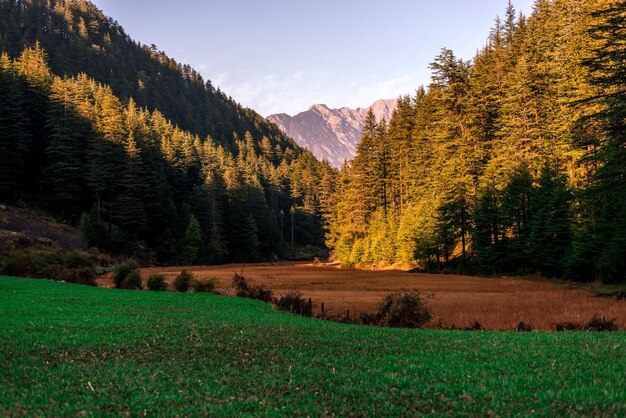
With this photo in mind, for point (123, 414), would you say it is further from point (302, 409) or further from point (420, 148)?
point (420, 148)

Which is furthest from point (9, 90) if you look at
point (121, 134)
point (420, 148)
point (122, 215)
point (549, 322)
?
point (549, 322)

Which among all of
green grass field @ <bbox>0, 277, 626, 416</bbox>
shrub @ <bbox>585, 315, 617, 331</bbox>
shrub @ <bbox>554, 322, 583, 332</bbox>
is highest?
green grass field @ <bbox>0, 277, 626, 416</bbox>

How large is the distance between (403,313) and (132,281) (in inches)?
971

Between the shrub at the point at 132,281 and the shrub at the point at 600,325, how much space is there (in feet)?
106

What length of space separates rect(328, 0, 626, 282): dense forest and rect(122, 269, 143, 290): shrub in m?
36.2

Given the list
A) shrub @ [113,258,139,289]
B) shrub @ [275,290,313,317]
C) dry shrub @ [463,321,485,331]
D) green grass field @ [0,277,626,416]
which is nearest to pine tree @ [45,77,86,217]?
shrub @ [113,258,139,289]

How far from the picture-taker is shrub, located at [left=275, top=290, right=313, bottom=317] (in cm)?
2483

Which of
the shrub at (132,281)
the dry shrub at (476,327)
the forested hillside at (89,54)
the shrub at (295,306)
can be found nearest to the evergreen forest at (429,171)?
the dry shrub at (476,327)

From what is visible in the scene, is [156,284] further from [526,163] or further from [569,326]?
[526,163]

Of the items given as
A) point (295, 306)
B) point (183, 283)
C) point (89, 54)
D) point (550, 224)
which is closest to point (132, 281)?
point (183, 283)

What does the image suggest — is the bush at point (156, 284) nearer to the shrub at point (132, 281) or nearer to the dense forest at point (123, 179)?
the shrub at point (132, 281)

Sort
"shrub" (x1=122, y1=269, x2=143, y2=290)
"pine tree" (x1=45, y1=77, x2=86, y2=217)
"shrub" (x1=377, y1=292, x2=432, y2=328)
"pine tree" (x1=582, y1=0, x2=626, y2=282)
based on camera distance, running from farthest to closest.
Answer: "pine tree" (x1=45, y1=77, x2=86, y2=217), "shrub" (x1=122, y1=269, x2=143, y2=290), "pine tree" (x1=582, y1=0, x2=626, y2=282), "shrub" (x1=377, y1=292, x2=432, y2=328)

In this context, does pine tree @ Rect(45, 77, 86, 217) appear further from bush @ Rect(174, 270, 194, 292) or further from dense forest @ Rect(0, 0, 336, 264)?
bush @ Rect(174, 270, 194, 292)

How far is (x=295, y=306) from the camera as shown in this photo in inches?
1011
